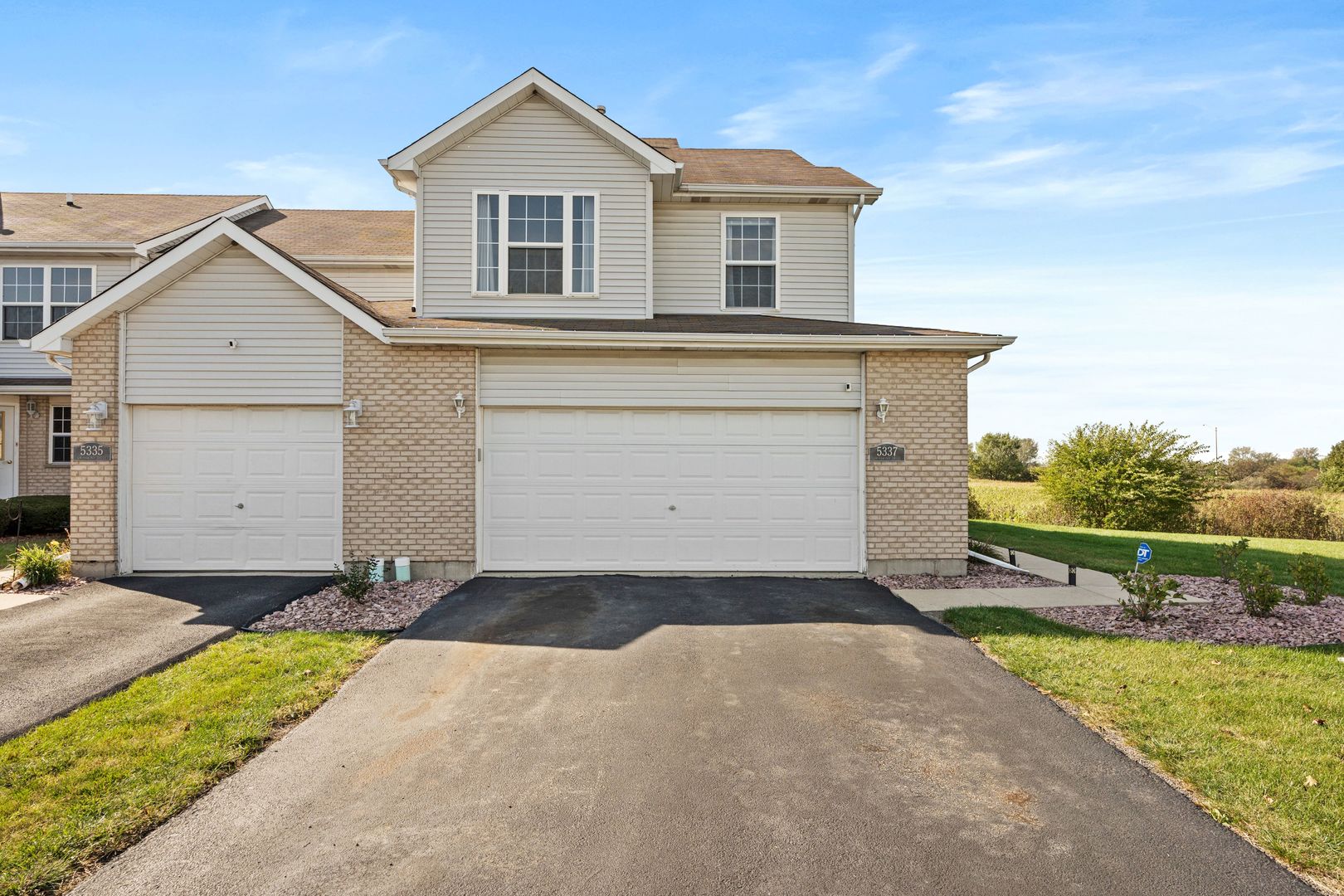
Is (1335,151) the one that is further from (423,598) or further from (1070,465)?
(423,598)

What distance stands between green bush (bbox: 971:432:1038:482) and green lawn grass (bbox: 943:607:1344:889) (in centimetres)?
3728

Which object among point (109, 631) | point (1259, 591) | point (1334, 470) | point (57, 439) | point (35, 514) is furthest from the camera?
point (1334, 470)

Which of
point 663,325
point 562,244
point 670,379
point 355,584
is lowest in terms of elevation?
point 355,584

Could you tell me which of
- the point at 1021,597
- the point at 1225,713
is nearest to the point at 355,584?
the point at 1021,597

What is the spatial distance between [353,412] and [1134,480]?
22.0m

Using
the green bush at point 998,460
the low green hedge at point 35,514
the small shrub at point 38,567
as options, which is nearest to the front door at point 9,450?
the low green hedge at point 35,514

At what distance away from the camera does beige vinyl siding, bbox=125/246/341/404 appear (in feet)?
32.8

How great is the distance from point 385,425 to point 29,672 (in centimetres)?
476

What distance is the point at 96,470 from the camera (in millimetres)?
9883

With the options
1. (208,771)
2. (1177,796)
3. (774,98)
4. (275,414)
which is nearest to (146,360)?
(275,414)

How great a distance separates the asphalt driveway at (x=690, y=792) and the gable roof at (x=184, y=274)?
5344 mm

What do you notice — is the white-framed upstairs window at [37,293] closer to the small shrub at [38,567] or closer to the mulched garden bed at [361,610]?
the small shrub at [38,567]

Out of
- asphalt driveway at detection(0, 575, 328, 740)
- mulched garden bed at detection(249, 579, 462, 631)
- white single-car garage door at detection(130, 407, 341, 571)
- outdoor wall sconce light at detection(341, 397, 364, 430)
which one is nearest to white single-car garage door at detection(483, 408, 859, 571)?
mulched garden bed at detection(249, 579, 462, 631)

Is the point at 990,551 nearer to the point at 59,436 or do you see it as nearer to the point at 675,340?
the point at 675,340
